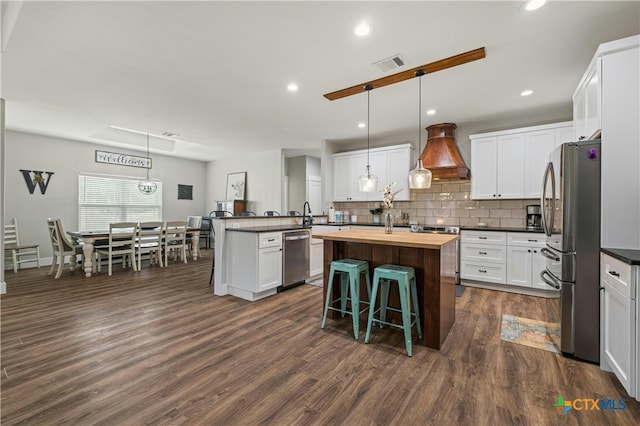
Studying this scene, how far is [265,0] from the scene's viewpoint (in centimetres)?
196

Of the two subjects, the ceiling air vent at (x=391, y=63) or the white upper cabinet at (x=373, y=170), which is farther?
the white upper cabinet at (x=373, y=170)

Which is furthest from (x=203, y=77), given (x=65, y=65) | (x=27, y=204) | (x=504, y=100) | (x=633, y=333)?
(x=27, y=204)

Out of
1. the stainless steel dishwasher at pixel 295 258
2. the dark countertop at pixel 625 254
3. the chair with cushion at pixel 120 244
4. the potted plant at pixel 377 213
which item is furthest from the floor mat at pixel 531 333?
the chair with cushion at pixel 120 244

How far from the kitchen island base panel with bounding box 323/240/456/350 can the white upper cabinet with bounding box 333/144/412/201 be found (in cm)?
250

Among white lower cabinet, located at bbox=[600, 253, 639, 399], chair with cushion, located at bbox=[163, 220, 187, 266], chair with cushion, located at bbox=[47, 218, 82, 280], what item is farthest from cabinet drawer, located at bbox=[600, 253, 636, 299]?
chair with cushion, located at bbox=[47, 218, 82, 280]

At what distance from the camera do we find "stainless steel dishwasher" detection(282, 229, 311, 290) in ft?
13.3

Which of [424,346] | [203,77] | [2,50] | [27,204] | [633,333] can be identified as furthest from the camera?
[27,204]

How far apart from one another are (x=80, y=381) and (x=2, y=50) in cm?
302

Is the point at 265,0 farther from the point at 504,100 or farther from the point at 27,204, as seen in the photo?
the point at 27,204

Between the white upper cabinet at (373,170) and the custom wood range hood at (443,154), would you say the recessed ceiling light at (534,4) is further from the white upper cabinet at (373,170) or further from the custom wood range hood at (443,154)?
the white upper cabinet at (373,170)

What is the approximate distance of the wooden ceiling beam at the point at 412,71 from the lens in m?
2.64

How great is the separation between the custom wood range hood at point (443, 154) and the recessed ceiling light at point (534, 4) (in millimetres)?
2578

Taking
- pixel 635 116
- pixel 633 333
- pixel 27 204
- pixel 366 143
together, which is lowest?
pixel 633 333

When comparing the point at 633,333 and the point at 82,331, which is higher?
the point at 633,333
